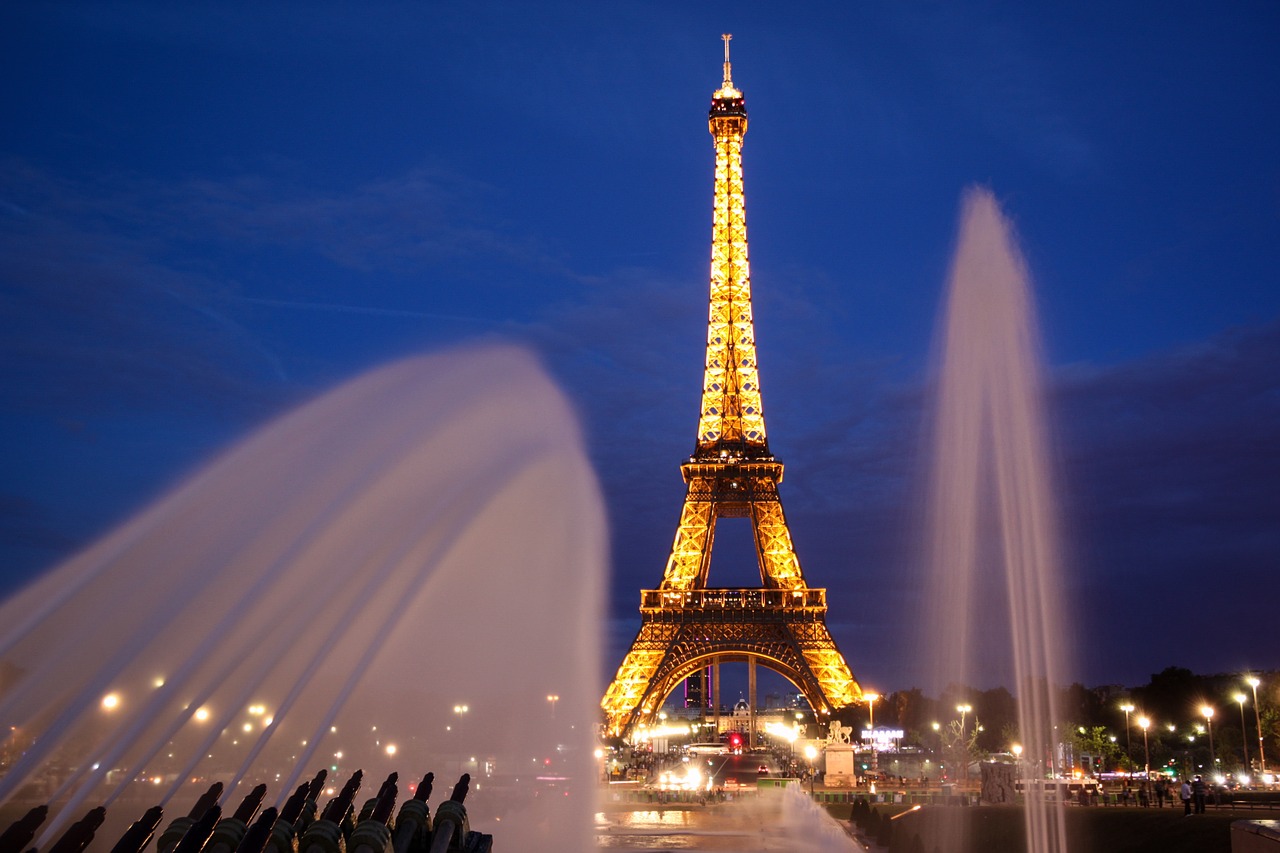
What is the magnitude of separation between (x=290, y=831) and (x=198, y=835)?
3.64 feet

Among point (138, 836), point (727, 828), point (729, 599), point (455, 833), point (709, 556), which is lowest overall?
point (727, 828)

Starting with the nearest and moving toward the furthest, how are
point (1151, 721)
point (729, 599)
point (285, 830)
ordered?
point (285, 830)
point (729, 599)
point (1151, 721)

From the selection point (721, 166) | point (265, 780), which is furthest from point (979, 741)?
point (265, 780)

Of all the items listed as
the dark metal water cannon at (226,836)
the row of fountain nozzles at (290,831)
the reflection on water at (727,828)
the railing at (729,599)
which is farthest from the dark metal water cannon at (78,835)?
the railing at (729,599)

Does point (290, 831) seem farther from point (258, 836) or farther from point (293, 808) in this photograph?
point (293, 808)

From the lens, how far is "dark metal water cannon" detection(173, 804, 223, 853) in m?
13.0

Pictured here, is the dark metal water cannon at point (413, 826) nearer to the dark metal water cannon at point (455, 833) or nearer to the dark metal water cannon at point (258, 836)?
the dark metal water cannon at point (455, 833)

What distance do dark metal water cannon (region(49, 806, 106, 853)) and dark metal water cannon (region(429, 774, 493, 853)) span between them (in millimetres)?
3923

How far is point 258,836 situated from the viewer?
512 inches

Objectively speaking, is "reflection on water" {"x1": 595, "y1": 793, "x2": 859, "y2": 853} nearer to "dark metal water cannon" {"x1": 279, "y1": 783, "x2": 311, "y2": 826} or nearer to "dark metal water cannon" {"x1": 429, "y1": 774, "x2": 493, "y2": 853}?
"dark metal water cannon" {"x1": 429, "y1": 774, "x2": 493, "y2": 853}

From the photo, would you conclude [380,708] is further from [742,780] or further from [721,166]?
[721,166]

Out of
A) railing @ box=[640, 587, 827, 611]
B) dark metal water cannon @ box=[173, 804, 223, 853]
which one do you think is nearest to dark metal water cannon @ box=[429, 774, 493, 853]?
dark metal water cannon @ box=[173, 804, 223, 853]

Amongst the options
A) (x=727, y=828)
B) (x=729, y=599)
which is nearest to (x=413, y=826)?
(x=727, y=828)

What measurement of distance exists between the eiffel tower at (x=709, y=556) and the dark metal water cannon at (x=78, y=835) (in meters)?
68.6
